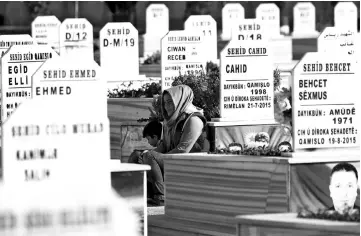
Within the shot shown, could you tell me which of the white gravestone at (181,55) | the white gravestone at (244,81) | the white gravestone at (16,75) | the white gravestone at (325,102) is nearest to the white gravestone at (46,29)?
the white gravestone at (181,55)

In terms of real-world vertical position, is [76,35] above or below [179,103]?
above

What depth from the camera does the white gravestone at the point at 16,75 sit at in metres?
12.9

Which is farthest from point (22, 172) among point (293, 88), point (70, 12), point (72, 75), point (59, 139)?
point (70, 12)

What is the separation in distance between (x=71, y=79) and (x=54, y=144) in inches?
77.7

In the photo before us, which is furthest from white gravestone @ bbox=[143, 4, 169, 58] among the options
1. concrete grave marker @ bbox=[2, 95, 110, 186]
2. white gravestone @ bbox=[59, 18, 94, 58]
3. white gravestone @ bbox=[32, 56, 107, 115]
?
concrete grave marker @ bbox=[2, 95, 110, 186]

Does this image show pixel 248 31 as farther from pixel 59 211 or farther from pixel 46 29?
pixel 59 211

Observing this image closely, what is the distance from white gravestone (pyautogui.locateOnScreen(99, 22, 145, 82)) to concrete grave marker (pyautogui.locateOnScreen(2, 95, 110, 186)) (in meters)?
11.0

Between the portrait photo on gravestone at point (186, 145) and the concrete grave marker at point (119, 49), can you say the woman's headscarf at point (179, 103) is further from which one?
the concrete grave marker at point (119, 49)

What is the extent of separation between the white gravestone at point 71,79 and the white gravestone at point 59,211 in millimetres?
1973

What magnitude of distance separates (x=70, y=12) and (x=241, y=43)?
27.2 m

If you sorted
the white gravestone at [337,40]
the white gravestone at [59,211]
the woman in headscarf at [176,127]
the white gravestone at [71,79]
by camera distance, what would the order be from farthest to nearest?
1. the white gravestone at [337,40]
2. the woman in headscarf at [176,127]
3. the white gravestone at [71,79]
4. the white gravestone at [59,211]

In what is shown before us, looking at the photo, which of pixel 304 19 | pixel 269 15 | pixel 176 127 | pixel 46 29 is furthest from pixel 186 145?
pixel 304 19

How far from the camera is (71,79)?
9.50 m

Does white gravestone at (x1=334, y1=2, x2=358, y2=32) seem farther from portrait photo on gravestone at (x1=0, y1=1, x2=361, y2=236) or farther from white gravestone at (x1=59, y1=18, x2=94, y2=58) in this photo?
portrait photo on gravestone at (x1=0, y1=1, x2=361, y2=236)
